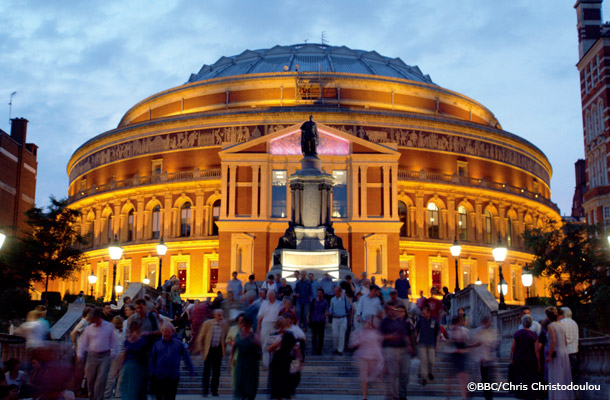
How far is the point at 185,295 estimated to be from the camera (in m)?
60.9

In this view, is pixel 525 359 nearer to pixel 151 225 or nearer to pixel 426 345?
pixel 426 345

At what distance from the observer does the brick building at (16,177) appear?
69250mm

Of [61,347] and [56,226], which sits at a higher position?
[56,226]

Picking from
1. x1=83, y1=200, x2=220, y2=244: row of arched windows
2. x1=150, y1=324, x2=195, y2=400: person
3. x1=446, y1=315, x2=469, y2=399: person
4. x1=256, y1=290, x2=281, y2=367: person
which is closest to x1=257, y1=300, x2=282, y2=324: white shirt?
x1=256, y1=290, x2=281, y2=367: person

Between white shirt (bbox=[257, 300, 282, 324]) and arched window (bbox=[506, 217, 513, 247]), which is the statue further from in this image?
arched window (bbox=[506, 217, 513, 247])

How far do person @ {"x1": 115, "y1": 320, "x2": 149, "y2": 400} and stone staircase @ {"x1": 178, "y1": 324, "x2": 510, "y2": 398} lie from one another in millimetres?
5332

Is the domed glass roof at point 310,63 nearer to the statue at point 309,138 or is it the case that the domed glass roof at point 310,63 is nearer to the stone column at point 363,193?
the stone column at point 363,193

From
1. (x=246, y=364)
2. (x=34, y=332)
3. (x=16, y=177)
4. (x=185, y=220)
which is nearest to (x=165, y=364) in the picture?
(x=246, y=364)

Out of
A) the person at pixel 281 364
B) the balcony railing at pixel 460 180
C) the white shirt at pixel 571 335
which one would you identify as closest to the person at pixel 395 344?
the person at pixel 281 364

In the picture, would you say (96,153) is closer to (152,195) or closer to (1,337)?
(152,195)

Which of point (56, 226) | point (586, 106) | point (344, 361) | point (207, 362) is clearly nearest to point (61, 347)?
point (207, 362)

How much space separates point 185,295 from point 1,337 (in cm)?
4386

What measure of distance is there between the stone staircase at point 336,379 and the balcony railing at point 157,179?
140ft

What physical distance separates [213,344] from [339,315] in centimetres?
519
